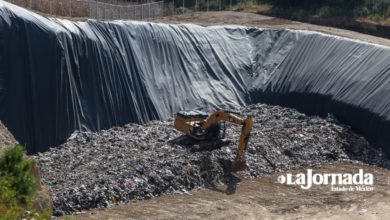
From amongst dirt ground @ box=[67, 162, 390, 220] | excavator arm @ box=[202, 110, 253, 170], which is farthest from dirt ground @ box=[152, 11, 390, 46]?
dirt ground @ box=[67, 162, 390, 220]

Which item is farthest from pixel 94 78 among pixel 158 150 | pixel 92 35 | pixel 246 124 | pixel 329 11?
pixel 329 11

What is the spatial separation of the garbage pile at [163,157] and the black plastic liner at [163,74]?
669 mm

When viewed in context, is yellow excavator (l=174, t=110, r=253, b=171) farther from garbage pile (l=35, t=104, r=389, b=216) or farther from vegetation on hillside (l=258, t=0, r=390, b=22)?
vegetation on hillside (l=258, t=0, r=390, b=22)

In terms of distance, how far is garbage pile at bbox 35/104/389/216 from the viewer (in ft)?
56.5

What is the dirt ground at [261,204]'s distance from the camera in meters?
16.6

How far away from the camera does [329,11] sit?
38.8m

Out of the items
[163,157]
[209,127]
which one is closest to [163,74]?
[209,127]

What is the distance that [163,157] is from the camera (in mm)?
19312

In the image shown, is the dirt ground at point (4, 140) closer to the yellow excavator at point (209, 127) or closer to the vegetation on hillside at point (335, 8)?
the yellow excavator at point (209, 127)

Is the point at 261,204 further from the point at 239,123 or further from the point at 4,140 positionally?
the point at 4,140

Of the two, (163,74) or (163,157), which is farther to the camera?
(163,74)

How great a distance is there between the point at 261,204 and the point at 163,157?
10.2 ft

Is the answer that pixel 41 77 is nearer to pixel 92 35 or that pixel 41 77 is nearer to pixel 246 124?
pixel 92 35

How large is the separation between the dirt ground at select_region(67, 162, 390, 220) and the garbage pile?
42cm
